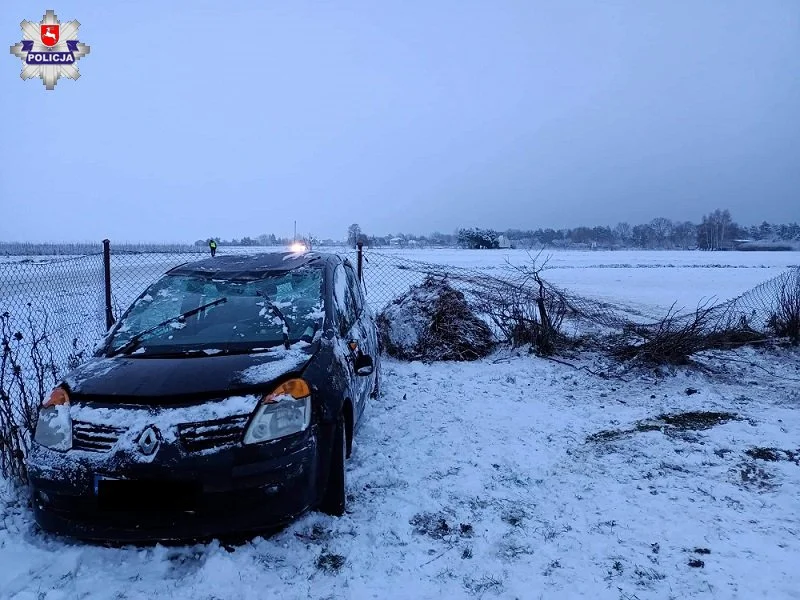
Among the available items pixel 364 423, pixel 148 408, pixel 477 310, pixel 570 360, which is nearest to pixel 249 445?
pixel 148 408

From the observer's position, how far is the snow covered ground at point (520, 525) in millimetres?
2535

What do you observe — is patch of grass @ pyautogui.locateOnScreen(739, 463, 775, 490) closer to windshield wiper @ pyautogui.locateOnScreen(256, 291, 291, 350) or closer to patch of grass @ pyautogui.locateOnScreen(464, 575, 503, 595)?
patch of grass @ pyautogui.locateOnScreen(464, 575, 503, 595)

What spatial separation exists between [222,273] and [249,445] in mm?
2055

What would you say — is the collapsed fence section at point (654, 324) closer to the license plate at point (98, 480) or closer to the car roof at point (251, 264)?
the car roof at point (251, 264)

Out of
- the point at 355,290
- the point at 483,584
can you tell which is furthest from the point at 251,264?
the point at 483,584

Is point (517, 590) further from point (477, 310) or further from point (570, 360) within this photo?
point (477, 310)

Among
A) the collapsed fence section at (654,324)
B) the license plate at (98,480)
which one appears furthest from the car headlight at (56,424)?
the collapsed fence section at (654,324)

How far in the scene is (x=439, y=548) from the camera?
2.88 metres

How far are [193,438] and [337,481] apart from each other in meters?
1.01

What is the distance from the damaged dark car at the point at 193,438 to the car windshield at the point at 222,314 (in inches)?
1.0

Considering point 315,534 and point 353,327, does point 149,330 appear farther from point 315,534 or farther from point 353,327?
point 315,534

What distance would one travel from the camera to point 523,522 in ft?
10.4

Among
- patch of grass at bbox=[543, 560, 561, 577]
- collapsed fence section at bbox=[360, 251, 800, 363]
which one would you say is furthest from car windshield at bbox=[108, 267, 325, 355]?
collapsed fence section at bbox=[360, 251, 800, 363]

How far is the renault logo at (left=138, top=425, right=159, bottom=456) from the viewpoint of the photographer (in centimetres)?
249
